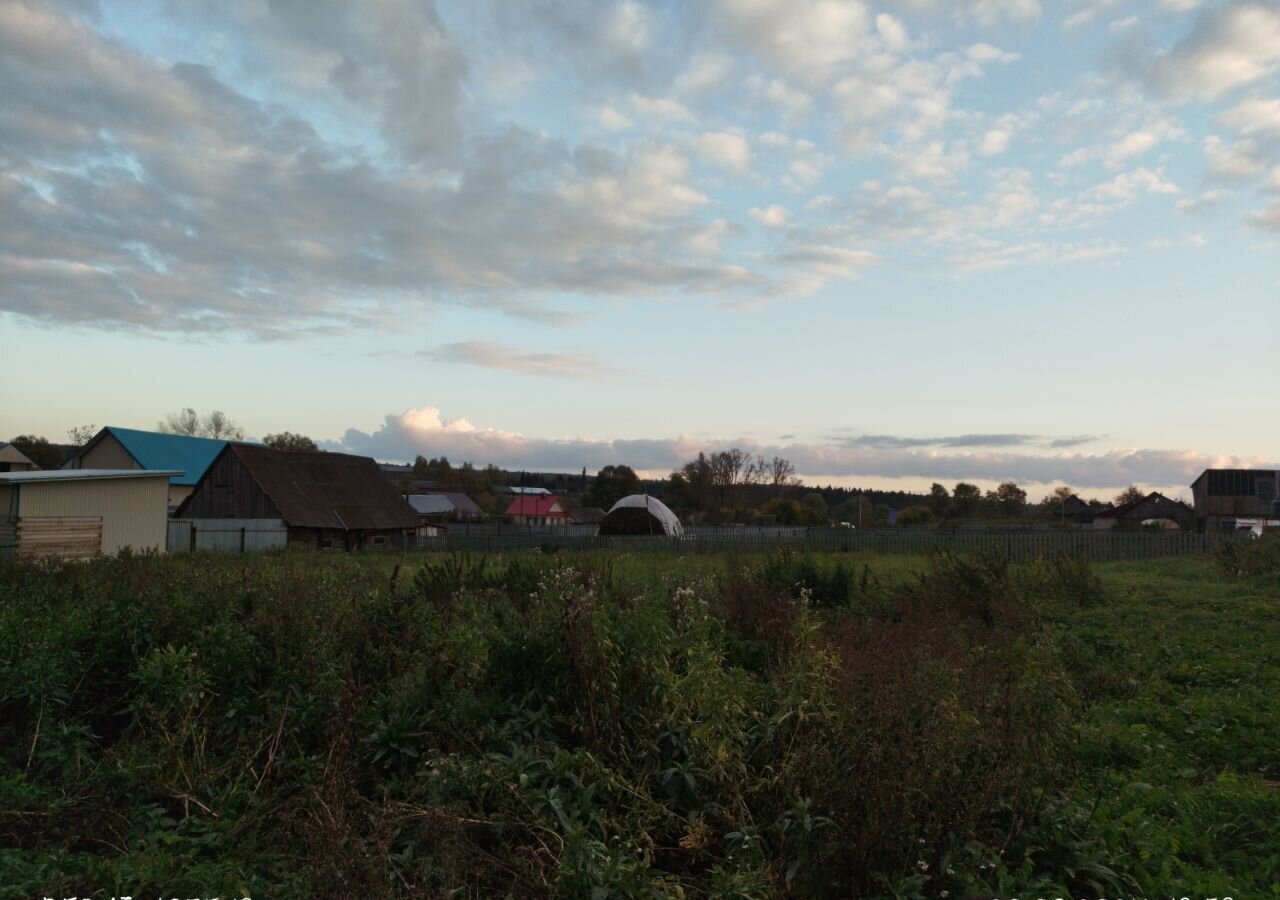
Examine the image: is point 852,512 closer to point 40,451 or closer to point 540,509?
point 540,509

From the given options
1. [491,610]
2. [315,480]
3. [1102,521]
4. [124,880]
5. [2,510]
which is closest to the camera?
[124,880]

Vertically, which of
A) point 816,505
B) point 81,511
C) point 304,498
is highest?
point 304,498

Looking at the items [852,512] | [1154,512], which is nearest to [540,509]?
[852,512]

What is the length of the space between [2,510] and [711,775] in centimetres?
2334

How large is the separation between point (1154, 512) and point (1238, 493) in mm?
7118

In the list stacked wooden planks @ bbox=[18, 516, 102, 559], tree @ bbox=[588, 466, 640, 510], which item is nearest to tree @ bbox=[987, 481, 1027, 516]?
tree @ bbox=[588, 466, 640, 510]

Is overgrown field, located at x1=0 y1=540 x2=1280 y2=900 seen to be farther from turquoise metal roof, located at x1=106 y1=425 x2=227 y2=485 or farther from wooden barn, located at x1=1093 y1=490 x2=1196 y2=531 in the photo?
wooden barn, located at x1=1093 y1=490 x2=1196 y2=531

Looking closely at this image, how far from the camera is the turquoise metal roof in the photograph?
141 feet

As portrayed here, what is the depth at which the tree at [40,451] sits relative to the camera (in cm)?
6144

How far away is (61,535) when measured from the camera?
882 inches

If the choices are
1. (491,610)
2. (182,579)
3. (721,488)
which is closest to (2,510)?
(182,579)

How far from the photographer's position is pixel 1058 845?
3.81 m

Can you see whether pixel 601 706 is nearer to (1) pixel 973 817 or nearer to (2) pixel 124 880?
(1) pixel 973 817

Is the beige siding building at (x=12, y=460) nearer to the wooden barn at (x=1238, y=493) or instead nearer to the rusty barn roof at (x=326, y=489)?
the rusty barn roof at (x=326, y=489)
